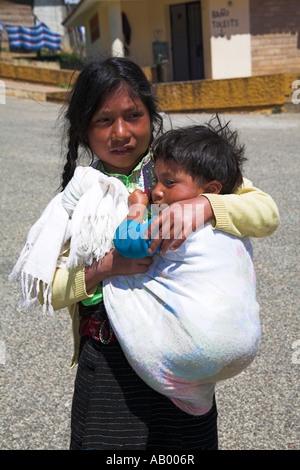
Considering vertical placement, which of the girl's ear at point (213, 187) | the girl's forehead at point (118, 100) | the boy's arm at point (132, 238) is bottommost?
the boy's arm at point (132, 238)

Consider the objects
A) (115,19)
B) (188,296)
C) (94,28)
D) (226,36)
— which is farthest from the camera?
(94,28)

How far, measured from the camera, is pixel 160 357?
138 cm

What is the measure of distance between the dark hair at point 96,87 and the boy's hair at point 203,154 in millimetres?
220

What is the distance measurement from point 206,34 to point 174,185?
14.6m

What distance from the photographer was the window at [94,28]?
1714 cm

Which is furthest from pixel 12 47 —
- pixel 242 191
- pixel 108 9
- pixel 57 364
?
pixel 242 191

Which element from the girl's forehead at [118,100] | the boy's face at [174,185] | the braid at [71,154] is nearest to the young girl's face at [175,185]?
the boy's face at [174,185]

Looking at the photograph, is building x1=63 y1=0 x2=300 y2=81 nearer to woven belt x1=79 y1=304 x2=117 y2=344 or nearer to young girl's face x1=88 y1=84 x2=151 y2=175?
young girl's face x1=88 y1=84 x2=151 y2=175

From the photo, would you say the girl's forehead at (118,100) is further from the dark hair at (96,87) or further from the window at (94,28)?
the window at (94,28)

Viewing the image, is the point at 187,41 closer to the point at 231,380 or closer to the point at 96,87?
the point at 231,380

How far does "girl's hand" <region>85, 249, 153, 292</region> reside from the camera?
1.45m

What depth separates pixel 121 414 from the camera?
153cm

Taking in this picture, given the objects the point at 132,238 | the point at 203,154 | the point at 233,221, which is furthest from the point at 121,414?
the point at 203,154

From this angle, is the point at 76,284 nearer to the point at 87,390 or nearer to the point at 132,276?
the point at 132,276
